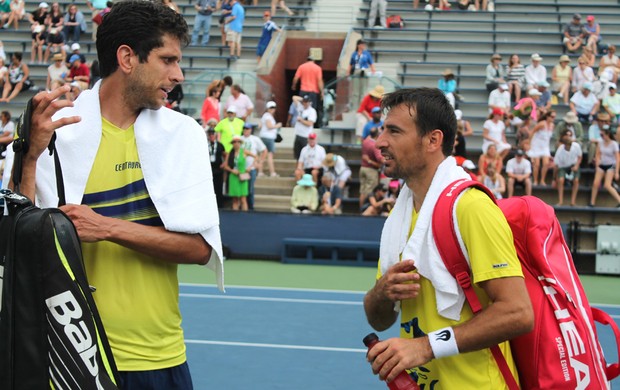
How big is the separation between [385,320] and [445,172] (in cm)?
67

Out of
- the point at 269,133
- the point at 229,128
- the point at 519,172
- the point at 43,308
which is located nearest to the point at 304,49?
the point at 269,133

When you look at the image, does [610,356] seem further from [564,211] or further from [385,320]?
[564,211]

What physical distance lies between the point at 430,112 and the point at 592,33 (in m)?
22.2

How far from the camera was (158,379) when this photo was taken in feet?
11.1

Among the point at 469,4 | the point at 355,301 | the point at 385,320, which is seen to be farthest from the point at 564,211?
the point at 385,320

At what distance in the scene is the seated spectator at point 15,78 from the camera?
79.3 ft

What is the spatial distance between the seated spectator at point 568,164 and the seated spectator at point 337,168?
3.99 m

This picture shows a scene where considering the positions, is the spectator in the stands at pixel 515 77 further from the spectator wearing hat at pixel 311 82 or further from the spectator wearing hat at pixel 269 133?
the spectator wearing hat at pixel 269 133

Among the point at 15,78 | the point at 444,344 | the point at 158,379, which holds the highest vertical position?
the point at 15,78

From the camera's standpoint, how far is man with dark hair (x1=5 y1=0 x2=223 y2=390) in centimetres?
333

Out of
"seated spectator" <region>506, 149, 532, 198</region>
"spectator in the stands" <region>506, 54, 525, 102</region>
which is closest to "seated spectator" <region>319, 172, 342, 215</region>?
"seated spectator" <region>506, 149, 532, 198</region>

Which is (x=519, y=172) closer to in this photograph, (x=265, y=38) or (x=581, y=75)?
(x=581, y=75)

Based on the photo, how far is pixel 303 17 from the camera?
27.1 m

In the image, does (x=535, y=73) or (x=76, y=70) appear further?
(x=76, y=70)
